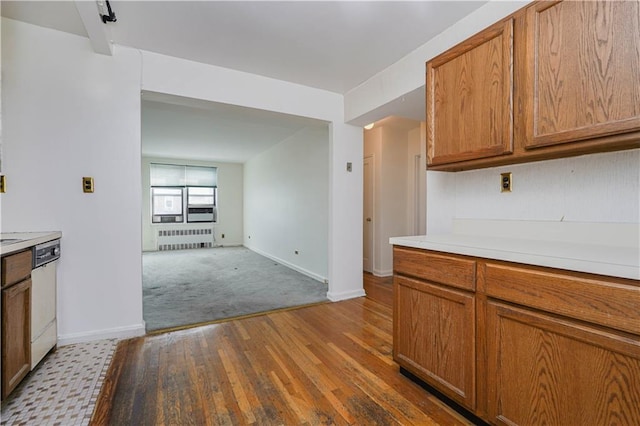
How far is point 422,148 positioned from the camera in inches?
183

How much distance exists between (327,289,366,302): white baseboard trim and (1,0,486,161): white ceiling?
2.18 metres

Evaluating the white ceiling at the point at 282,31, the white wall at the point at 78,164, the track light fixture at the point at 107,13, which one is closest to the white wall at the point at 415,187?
the white ceiling at the point at 282,31

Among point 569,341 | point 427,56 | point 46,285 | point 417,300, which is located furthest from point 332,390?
point 427,56

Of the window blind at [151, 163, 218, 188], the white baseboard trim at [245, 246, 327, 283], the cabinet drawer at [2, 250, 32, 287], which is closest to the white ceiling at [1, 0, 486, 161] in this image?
the cabinet drawer at [2, 250, 32, 287]

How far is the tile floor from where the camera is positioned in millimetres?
1493

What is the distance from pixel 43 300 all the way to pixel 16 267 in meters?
0.53

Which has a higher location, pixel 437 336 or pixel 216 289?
pixel 437 336

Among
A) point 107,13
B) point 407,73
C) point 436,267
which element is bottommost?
point 436,267

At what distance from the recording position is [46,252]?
1.99 metres

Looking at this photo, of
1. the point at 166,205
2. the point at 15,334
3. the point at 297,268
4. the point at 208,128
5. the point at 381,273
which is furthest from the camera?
the point at 166,205

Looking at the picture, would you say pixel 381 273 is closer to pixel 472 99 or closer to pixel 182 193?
pixel 472 99

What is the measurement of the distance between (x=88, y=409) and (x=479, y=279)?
7.13 ft

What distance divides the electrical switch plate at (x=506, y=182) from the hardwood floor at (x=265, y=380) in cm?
138

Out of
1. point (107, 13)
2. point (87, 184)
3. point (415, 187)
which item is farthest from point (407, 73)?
point (87, 184)
